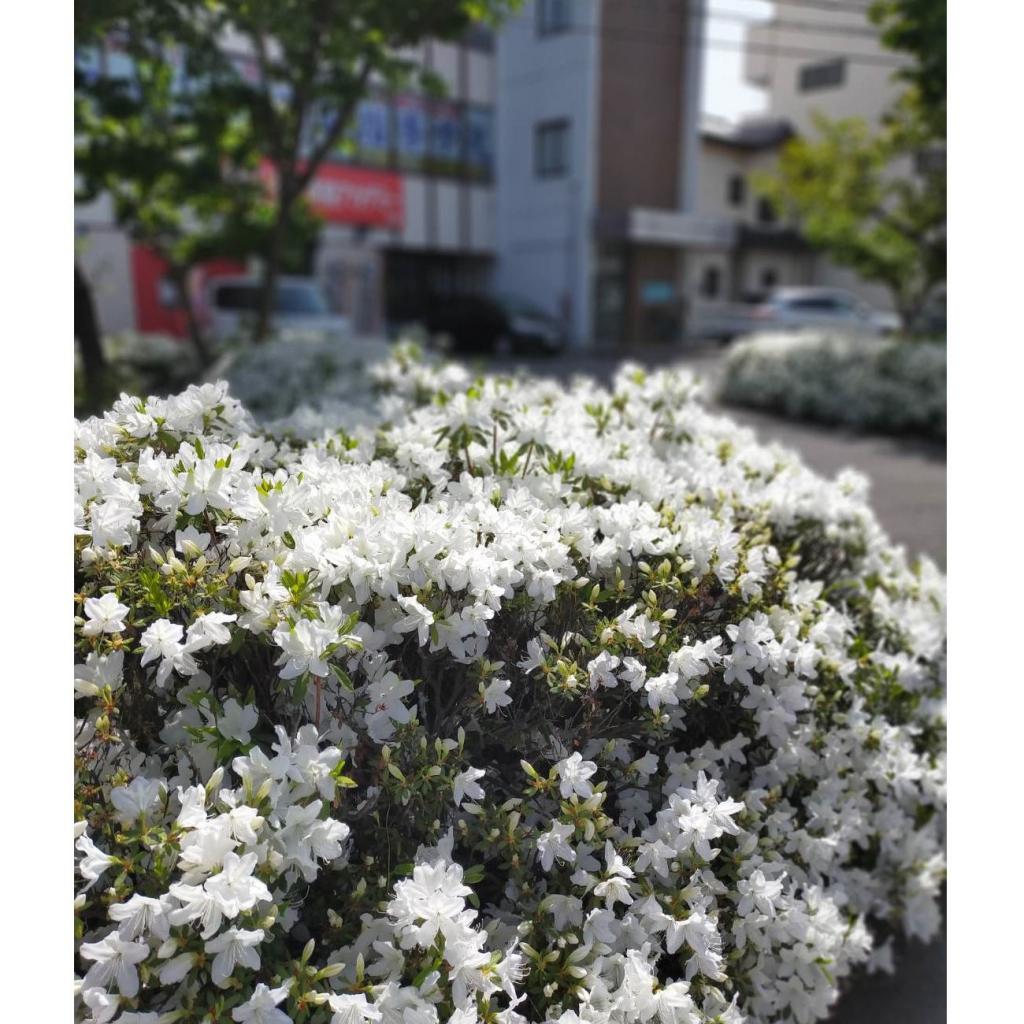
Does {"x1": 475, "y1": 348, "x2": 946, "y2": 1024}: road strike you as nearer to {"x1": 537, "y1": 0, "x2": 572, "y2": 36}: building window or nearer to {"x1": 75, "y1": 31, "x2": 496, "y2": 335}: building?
{"x1": 75, "y1": 31, "x2": 496, "y2": 335}: building

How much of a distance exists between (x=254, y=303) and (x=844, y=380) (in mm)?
9838

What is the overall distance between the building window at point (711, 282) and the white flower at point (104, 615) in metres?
28.5

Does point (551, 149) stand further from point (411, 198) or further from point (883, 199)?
point (883, 199)

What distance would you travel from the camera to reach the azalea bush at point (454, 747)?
157 cm

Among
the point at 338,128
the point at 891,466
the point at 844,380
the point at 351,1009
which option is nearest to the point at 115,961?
the point at 351,1009

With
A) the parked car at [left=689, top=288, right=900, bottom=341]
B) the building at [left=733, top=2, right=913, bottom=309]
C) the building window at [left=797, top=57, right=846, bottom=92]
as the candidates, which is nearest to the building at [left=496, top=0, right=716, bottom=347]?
the parked car at [left=689, top=288, right=900, bottom=341]

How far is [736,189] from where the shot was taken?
31.3 m

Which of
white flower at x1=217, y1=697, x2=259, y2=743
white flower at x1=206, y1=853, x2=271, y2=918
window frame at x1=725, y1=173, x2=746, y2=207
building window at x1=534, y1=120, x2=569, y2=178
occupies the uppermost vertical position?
window frame at x1=725, y1=173, x2=746, y2=207

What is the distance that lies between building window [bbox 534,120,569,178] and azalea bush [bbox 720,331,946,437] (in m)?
12.0

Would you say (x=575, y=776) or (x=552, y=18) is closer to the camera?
(x=575, y=776)

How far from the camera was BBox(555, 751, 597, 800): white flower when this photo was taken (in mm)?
1835

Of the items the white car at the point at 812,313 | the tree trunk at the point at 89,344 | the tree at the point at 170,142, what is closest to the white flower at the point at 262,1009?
the tree at the point at 170,142

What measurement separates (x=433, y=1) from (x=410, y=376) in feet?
15.4

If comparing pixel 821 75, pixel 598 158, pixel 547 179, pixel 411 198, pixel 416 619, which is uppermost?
pixel 821 75
